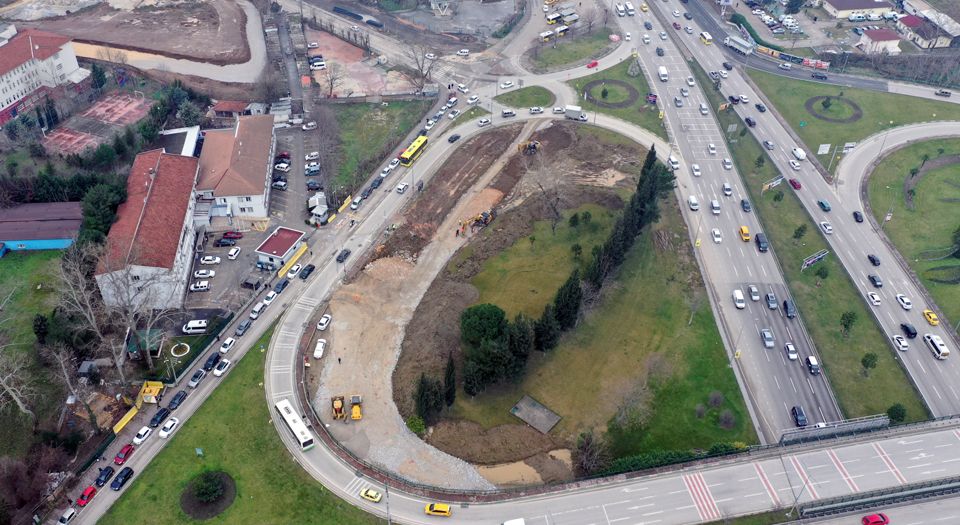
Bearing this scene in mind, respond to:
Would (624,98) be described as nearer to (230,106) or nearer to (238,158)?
(238,158)

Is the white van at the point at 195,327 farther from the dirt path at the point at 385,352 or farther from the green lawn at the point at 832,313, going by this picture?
the green lawn at the point at 832,313

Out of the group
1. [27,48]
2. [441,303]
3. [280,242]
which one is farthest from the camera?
[27,48]

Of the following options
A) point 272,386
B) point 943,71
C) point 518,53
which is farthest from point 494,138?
point 943,71

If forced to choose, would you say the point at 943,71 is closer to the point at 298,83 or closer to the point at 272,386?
the point at 298,83

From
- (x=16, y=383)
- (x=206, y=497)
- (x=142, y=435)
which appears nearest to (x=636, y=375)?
(x=206, y=497)

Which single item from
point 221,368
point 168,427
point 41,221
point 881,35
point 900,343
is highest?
point 881,35

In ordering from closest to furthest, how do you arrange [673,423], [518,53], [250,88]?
[673,423]
[250,88]
[518,53]

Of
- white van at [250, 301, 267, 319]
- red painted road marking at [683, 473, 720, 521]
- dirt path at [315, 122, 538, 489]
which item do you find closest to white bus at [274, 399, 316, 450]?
dirt path at [315, 122, 538, 489]
